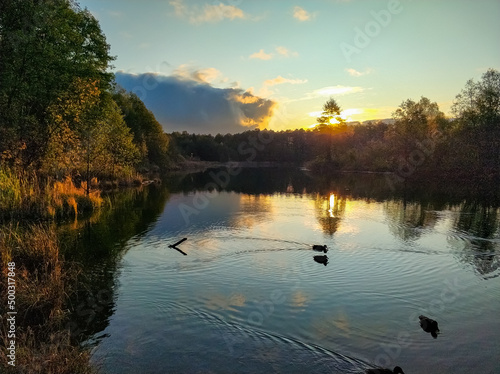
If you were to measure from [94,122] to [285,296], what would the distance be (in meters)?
25.5

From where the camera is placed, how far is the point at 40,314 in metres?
9.27

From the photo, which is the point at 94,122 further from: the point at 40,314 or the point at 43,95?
the point at 40,314

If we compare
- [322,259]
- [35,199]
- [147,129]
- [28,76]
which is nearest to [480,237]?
[322,259]

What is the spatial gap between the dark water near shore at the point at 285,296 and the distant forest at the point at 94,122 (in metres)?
7.01

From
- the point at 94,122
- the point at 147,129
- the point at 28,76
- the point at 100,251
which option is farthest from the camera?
the point at 147,129

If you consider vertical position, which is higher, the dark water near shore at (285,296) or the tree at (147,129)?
Answer: the tree at (147,129)

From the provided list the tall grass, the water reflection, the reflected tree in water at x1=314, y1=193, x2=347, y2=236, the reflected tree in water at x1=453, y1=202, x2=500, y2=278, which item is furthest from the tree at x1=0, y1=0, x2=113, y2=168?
the reflected tree in water at x1=453, y1=202, x2=500, y2=278

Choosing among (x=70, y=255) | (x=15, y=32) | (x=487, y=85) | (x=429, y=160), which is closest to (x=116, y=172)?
(x=15, y=32)

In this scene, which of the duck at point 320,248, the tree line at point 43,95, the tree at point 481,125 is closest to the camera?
the duck at point 320,248

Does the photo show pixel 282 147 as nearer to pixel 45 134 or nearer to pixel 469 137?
pixel 469 137

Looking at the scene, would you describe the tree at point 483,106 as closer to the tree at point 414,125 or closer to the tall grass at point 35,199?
the tree at point 414,125

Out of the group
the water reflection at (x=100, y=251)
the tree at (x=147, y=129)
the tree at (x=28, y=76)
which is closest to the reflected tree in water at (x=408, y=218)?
the water reflection at (x=100, y=251)

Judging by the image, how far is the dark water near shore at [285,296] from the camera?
830cm

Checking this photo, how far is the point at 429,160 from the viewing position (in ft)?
225
